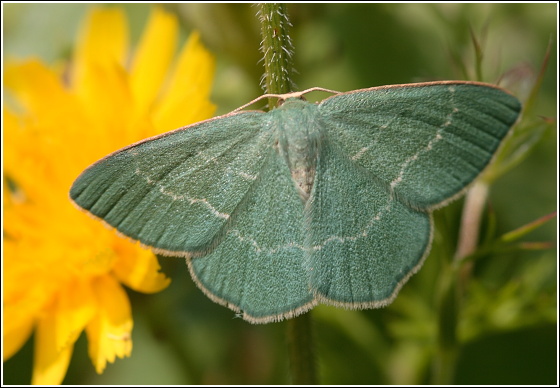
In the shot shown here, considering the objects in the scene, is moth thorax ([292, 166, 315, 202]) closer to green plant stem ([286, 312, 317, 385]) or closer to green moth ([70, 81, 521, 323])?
green moth ([70, 81, 521, 323])

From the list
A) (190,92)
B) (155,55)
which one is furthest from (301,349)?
(155,55)

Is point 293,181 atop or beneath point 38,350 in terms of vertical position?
atop

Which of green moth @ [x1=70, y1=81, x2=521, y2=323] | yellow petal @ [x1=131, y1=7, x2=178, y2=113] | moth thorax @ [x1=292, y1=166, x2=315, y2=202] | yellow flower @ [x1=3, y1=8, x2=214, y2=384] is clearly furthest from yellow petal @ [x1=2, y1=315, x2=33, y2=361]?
moth thorax @ [x1=292, y1=166, x2=315, y2=202]

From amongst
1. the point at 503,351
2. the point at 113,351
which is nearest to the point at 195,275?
the point at 113,351

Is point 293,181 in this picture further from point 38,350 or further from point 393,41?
point 393,41

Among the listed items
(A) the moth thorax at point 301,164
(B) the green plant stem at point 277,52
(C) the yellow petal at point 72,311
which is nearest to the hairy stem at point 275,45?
(B) the green plant stem at point 277,52

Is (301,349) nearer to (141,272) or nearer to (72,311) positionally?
(141,272)
